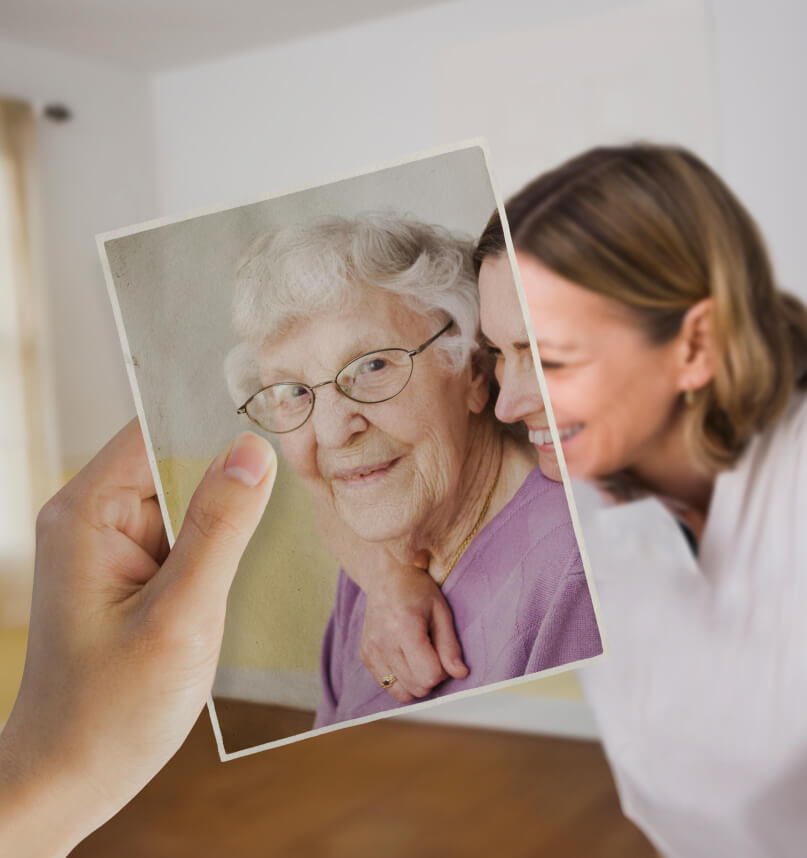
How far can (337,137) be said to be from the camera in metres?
2.56

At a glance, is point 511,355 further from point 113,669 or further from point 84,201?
point 84,201

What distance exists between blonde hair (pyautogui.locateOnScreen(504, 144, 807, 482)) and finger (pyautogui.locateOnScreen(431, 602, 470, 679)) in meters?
1.51

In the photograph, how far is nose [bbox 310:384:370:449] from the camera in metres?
0.50

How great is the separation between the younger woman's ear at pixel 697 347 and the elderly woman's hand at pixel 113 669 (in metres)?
1.62

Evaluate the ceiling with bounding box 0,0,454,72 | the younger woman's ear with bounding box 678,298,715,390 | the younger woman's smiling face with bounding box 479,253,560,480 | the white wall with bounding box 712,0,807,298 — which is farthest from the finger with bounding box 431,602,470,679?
the ceiling with bounding box 0,0,454,72

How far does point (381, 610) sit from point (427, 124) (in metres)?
2.10

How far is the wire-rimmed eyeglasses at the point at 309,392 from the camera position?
50 cm

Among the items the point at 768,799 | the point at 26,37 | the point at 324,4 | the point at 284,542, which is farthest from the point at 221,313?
the point at 26,37

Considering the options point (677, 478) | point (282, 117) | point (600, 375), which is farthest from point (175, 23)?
point (677, 478)

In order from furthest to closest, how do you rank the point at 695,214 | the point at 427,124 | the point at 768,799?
the point at 427,124
the point at 695,214
the point at 768,799

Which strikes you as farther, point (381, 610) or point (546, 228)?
point (546, 228)

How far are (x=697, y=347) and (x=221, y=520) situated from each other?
169 centimetres

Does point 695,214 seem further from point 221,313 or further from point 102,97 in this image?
point 102,97

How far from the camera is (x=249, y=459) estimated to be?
49 cm
